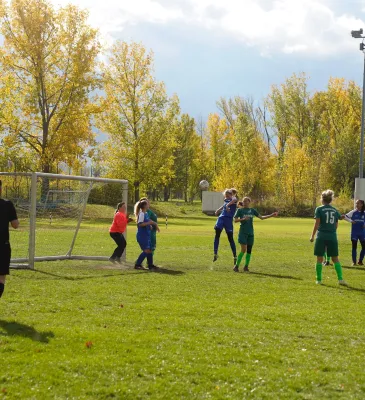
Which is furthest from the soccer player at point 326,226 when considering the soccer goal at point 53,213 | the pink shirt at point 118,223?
the soccer goal at point 53,213

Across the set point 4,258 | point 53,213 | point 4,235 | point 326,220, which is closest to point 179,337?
point 4,258

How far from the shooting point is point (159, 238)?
24422mm

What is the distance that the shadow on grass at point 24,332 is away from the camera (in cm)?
660

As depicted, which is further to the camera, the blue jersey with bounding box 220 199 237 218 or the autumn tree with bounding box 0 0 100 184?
the autumn tree with bounding box 0 0 100 184

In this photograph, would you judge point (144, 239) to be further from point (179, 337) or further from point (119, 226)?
point (179, 337)

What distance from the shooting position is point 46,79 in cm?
4106

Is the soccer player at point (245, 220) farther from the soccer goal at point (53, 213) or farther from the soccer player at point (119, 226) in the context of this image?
the soccer goal at point (53, 213)

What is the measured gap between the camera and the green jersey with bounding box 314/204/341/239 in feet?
37.2

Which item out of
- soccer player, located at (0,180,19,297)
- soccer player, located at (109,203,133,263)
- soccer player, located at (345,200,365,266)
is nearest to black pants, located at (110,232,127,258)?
soccer player, located at (109,203,133,263)

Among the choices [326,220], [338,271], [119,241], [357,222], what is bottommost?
[338,271]

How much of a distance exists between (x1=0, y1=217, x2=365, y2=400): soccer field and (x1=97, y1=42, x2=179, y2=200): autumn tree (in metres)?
39.2

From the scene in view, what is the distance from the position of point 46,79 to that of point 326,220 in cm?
3351

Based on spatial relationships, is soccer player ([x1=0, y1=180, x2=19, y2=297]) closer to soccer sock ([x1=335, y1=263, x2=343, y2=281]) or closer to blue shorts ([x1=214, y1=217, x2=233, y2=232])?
soccer sock ([x1=335, y1=263, x2=343, y2=281])

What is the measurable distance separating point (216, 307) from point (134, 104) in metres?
44.5
